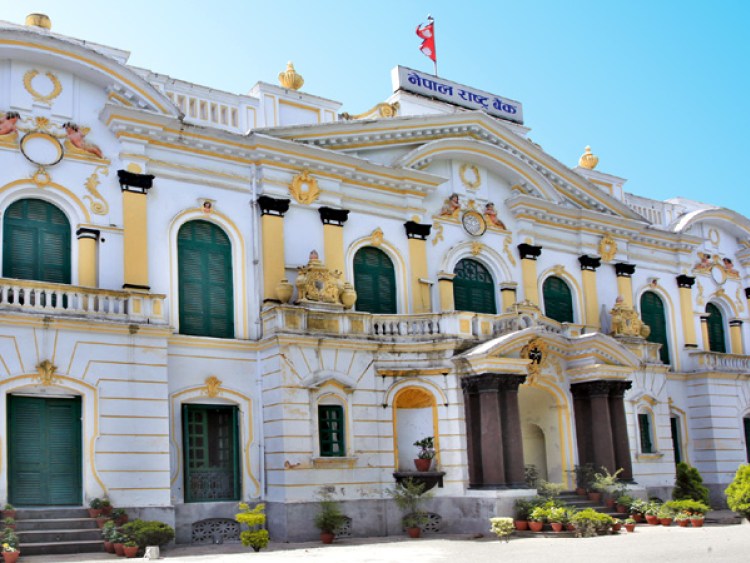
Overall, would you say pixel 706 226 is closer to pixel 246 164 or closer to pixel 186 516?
pixel 246 164

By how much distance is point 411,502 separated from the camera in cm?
2317

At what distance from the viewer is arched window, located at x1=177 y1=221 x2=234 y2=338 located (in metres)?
23.4

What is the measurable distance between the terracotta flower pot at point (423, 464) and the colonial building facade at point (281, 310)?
0.66 feet

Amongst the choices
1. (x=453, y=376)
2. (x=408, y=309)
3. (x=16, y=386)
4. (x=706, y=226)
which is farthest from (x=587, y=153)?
(x=16, y=386)

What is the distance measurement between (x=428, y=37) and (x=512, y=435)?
14.6m

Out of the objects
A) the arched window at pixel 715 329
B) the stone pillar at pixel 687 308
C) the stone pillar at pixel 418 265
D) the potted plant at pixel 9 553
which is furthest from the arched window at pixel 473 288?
the potted plant at pixel 9 553

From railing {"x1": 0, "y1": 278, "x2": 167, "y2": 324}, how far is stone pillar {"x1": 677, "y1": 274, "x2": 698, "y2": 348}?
2003 centimetres

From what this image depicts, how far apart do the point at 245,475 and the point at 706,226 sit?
71.1 feet

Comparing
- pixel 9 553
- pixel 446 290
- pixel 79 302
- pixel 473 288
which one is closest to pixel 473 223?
pixel 473 288

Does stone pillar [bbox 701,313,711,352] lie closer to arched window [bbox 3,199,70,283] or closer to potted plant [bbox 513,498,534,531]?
potted plant [bbox 513,498,534,531]

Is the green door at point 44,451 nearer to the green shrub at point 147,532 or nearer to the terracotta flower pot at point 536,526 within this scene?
the green shrub at point 147,532

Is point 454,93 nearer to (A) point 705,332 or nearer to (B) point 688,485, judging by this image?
(A) point 705,332

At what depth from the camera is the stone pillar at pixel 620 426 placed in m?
26.9

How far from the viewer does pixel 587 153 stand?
33.9m
